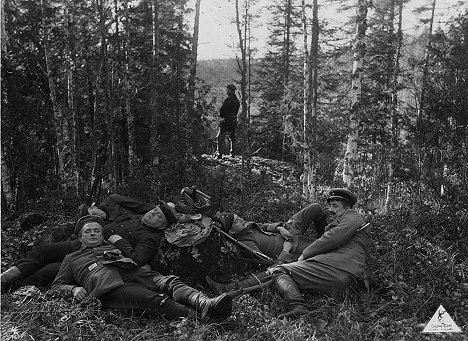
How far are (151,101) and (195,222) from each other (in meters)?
5.40

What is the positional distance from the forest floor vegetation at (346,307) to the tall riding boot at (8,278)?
1.53ft

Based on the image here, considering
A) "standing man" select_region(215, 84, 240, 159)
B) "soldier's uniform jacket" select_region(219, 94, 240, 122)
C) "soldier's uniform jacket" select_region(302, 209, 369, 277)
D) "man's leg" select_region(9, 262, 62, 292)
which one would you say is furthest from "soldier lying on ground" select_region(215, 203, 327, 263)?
"soldier's uniform jacket" select_region(219, 94, 240, 122)

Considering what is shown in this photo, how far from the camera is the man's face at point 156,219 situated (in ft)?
18.8

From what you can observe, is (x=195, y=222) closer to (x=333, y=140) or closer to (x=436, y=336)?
(x=436, y=336)

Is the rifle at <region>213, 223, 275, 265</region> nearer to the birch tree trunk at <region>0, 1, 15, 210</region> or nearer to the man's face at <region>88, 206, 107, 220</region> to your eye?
the man's face at <region>88, 206, 107, 220</region>

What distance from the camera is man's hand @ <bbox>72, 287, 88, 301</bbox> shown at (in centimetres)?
457

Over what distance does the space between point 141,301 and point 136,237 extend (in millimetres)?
1343

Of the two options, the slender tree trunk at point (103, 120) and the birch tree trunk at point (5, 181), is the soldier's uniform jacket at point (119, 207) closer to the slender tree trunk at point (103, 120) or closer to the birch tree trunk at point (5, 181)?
the slender tree trunk at point (103, 120)

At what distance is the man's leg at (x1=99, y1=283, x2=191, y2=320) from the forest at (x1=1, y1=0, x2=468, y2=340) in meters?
0.17

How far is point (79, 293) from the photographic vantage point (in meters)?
4.59

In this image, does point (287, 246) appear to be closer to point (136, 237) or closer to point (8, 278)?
point (136, 237)

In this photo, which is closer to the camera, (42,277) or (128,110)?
(42,277)

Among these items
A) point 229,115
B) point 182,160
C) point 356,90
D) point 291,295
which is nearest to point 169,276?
point 291,295

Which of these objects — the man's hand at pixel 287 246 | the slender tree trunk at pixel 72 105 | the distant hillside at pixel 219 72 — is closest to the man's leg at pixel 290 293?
the man's hand at pixel 287 246
